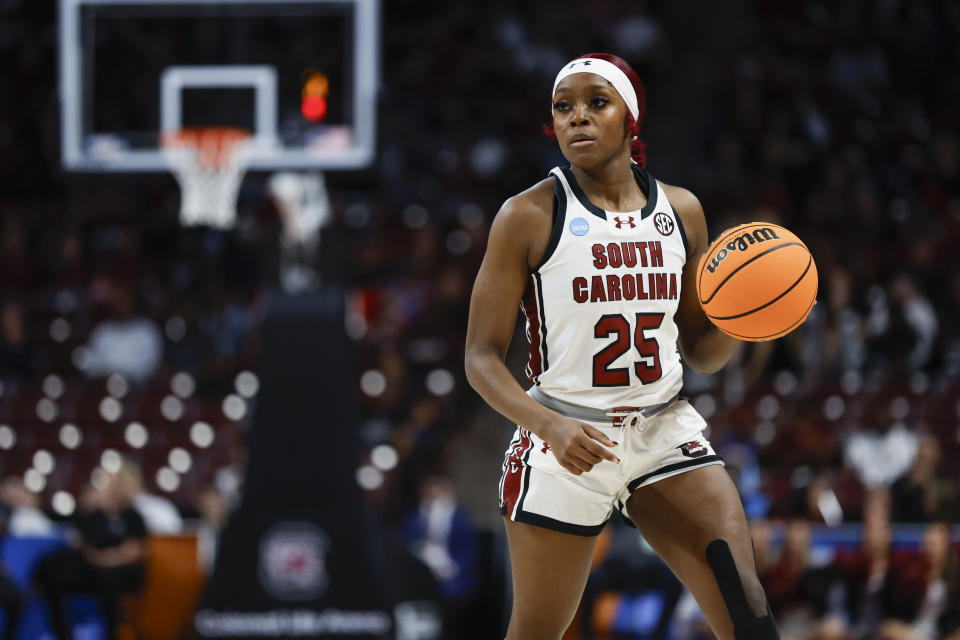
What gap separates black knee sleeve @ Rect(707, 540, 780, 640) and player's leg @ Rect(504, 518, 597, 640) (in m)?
0.39

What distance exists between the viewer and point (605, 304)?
12.1ft

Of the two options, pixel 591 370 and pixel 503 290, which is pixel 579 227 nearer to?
pixel 503 290

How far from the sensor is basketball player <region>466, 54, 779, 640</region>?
3.67 m

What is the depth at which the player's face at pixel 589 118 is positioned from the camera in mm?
3746

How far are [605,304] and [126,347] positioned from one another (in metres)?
9.69

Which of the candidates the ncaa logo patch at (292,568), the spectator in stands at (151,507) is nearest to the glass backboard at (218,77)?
the spectator in stands at (151,507)

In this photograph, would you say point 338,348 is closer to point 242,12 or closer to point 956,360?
point 242,12

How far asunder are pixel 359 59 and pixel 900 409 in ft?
18.8

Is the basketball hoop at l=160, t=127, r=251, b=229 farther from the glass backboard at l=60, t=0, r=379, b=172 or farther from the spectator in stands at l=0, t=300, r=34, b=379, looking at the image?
the spectator in stands at l=0, t=300, r=34, b=379

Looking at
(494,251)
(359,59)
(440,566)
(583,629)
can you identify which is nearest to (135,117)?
(359,59)

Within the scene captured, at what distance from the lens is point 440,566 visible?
941cm

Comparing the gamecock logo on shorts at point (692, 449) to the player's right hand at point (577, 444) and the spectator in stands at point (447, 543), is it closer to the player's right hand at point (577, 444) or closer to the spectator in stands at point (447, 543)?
the player's right hand at point (577, 444)

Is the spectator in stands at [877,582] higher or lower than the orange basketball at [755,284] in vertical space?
lower

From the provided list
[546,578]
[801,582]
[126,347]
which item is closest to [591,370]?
[546,578]
